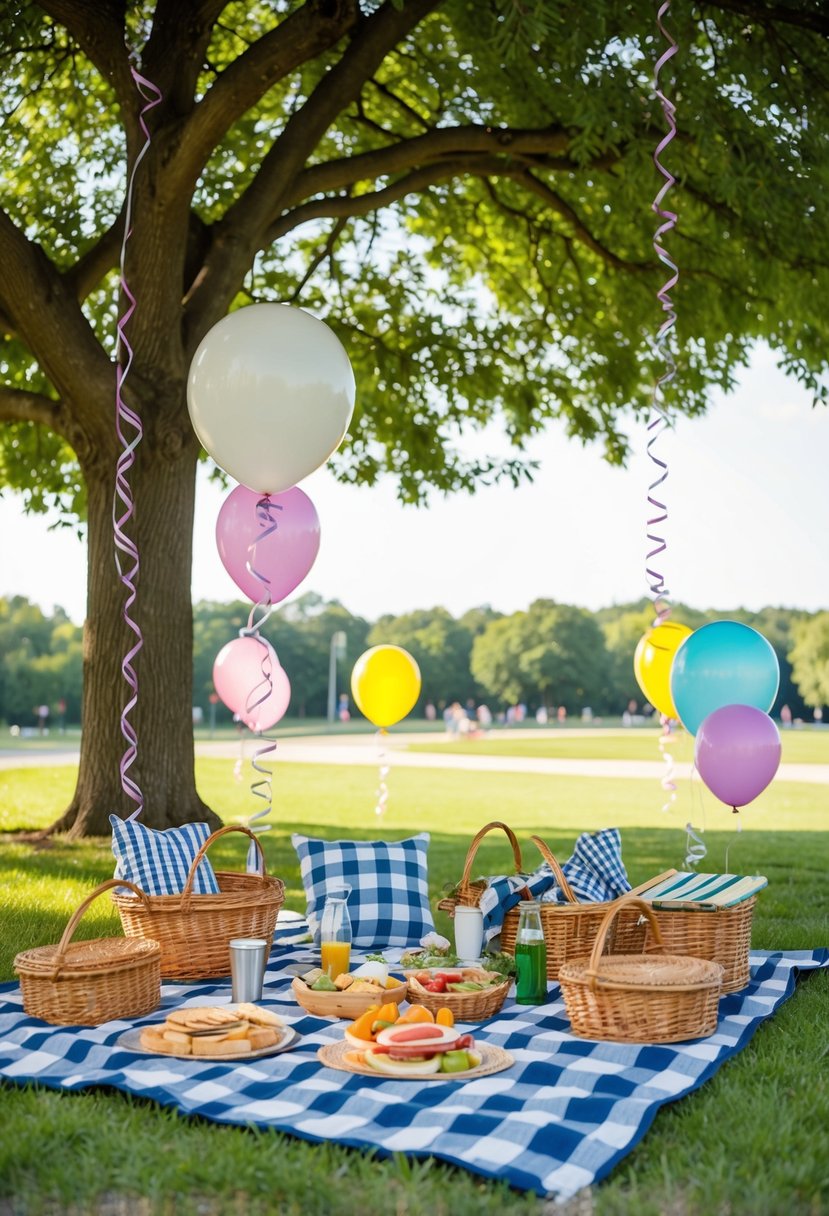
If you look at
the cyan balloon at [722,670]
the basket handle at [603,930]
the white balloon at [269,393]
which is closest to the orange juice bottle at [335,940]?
→ the basket handle at [603,930]

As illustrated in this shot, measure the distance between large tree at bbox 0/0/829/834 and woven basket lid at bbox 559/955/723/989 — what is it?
4612 mm

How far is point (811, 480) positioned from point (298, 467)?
8856 cm

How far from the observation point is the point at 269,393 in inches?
209

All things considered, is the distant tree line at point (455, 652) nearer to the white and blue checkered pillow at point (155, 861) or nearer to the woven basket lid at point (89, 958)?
the white and blue checkered pillow at point (155, 861)

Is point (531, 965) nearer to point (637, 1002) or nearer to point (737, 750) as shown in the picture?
point (637, 1002)

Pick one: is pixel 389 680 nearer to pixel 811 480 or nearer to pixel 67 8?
pixel 67 8

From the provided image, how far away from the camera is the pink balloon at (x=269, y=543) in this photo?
22.6 feet

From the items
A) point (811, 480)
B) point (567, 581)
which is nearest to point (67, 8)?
point (567, 581)

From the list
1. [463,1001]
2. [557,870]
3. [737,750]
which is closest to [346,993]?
[463,1001]

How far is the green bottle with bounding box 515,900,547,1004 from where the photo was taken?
484 centimetres

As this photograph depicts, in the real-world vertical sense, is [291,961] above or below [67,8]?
below

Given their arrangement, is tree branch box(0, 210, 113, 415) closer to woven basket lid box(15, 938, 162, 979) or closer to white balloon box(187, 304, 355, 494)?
white balloon box(187, 304, 355, 494)

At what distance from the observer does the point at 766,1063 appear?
4.07 meters

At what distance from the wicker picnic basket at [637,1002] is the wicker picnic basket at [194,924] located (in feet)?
5.16
